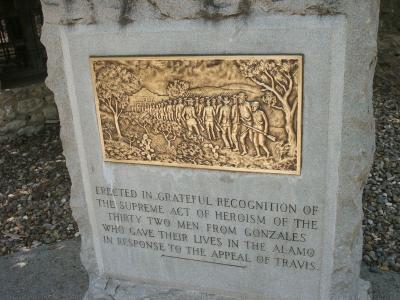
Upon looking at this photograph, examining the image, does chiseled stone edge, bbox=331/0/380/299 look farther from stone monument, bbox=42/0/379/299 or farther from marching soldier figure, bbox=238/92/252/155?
marching soldier figure, bbox=238/92/252/155

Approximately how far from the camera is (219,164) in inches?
111

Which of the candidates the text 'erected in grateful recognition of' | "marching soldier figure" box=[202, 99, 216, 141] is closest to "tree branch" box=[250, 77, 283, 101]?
"marching soldier figure" box=[202, 99, 216, 141]

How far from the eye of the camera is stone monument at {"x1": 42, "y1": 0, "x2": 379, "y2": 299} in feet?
8.05

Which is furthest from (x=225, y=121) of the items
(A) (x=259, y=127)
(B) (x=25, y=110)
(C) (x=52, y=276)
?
(B) (x=25, y=110)

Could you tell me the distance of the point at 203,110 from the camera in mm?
2719

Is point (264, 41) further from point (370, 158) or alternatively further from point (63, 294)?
point (63, 294)

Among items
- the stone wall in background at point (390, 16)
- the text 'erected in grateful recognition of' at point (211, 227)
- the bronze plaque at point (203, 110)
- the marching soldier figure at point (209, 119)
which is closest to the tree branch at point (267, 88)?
the bronze plaque at point (203, 110)

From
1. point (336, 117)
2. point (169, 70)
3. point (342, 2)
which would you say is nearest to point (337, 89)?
point (336, 117)

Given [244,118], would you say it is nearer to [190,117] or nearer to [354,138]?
[190,117]

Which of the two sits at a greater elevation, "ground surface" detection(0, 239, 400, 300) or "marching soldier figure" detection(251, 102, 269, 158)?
"marching soldier figure" detection(251, 102, 269, 158)

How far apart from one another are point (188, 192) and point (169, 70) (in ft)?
2.50

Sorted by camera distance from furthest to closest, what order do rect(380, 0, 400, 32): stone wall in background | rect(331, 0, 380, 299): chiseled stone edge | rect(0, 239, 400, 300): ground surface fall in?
rect(380, 0, 400, 32): stone wall in background < rect(0, 239, 400, 300): ground surface < rect(331, 0, 380, 299): chiseled stone edge

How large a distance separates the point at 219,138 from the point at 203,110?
187 millimetres

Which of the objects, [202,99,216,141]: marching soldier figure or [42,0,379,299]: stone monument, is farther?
[202,99,216,141]: marching soldier figure
